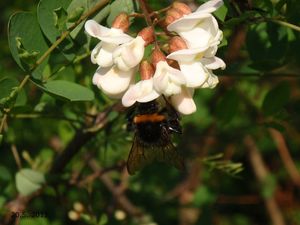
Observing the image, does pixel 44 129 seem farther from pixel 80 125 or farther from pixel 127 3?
pixel 127 3

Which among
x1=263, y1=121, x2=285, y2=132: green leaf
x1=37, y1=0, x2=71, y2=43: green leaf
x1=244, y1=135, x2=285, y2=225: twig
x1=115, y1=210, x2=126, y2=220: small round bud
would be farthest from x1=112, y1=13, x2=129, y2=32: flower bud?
x1=244, y1=135, x2=285, y2=225: twig

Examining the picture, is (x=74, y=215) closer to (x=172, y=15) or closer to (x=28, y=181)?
(x=28, y=181)

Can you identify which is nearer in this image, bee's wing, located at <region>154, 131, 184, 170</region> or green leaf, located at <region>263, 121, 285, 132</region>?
bee's wing, located at <region>154, 131, 184, 170</region>

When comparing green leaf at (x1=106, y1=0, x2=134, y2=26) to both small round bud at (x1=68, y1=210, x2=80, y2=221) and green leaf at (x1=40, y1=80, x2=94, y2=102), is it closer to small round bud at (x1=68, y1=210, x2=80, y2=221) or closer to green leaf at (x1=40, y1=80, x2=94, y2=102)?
green leaf at (x1=40, y1=80, x2=94, y2=102)

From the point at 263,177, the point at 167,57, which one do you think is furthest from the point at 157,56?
the point at 263,177

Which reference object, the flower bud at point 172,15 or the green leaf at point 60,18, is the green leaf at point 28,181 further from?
the flower bud at point 172,15

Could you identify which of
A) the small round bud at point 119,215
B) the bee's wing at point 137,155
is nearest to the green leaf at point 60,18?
the bee's wing at point 137,155

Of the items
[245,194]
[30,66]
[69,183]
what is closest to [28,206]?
[69,183]
